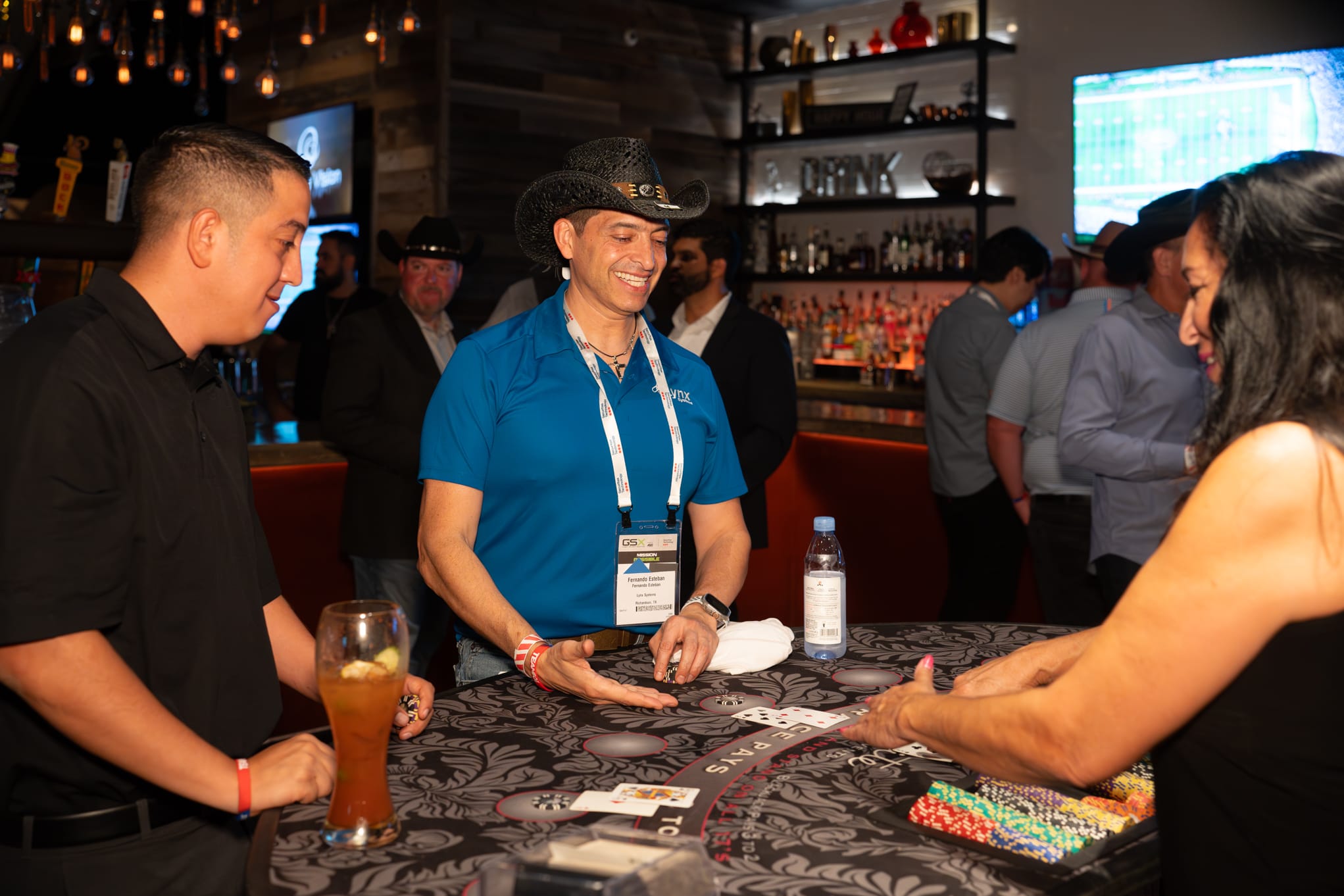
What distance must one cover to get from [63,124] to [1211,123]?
893 centimetres

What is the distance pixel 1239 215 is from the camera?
113cm

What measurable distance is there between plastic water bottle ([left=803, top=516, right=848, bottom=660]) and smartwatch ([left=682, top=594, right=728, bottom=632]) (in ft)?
0.49

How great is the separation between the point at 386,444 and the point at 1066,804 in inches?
103

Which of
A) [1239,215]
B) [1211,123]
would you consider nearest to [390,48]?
[1211,123]

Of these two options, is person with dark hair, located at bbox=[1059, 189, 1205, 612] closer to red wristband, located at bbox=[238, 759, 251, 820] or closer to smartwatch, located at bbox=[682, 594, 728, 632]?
smartwatch, located at bbox=[682, 594, 728, 632]

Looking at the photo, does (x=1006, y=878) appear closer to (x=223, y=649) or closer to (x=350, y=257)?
(x=223, y=649)

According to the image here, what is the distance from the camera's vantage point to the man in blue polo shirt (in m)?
1.98

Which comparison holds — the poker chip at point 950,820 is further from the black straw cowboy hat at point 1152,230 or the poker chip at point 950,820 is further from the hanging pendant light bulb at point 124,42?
the hanging pendant light bulb at point 124,42

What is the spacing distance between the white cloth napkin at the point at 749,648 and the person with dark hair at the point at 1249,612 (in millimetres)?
653

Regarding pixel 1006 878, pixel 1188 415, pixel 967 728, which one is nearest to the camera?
pixel 1006 878

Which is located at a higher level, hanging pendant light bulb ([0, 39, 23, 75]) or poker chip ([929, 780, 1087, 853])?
hanging pendant light bulb ([0, 39, 23, 75])

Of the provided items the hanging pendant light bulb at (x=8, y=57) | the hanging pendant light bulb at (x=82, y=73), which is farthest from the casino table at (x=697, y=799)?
the hanging pendant light bulb at (x=82, y=73)

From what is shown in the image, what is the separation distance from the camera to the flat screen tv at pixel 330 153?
6.71 m

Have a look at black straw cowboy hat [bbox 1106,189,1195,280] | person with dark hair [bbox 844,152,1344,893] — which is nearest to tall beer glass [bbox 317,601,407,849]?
person with dark hair [bbox 844,152,1344,893]
